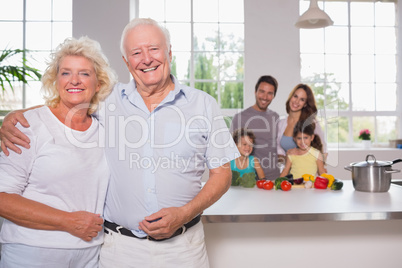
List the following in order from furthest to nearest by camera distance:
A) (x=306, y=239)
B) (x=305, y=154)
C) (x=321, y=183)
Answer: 1. (x=305, y=154)
2. (x=321, y=183)
3. (x=306, y=239)

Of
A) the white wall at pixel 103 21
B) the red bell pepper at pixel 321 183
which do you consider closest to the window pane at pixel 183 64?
the white wall at pixel 103 21

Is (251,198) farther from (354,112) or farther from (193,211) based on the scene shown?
(354,112)

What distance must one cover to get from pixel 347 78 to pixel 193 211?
4.92 metres

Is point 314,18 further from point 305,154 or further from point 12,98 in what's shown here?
point 12,98

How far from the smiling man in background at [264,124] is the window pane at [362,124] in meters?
2.80

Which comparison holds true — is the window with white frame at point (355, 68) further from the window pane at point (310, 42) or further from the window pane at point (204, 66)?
the window pane at point (204, 66)

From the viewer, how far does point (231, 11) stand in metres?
5.39

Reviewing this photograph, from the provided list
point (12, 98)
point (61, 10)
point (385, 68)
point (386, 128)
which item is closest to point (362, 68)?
point (385, 68)

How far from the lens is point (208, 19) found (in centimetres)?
539

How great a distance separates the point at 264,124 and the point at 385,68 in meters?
3.39

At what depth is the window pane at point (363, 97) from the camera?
558 cm

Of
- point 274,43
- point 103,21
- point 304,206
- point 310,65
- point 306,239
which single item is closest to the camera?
point 304,206

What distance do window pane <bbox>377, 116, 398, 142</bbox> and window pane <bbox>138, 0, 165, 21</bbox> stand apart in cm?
356

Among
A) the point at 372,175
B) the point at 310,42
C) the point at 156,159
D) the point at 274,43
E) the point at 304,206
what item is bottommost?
the point at 304,206
